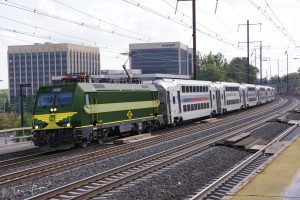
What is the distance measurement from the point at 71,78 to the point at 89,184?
33.1 ft

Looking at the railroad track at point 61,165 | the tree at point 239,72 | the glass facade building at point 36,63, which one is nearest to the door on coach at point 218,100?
the railroad track at point 61,165

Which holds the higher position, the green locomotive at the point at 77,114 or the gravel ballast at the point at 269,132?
the green locomotive at the point at 77,114

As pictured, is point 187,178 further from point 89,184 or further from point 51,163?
point 51,163

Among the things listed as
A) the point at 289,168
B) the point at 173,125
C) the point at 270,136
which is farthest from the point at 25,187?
the point at 173,125

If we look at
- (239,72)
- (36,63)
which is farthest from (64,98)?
(36,63)

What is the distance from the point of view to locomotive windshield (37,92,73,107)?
22522mm

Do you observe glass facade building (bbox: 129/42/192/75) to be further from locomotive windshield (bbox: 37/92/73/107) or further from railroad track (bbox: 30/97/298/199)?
railroad track (bbox: 30/97/298/199)

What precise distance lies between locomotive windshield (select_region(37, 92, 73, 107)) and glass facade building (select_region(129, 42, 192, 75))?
132544 mm

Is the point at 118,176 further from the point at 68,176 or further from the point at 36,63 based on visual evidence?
the point at 36,63

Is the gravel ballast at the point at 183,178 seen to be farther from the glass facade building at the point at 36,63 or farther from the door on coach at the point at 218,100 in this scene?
the glass facade building at the point at 36,63

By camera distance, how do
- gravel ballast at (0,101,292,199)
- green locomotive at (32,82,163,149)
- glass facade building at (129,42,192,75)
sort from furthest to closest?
glass facade building at (129,42,192,75) < green locomotive at (32,82,163,149) < gravel ballast at (0,101,292,199)

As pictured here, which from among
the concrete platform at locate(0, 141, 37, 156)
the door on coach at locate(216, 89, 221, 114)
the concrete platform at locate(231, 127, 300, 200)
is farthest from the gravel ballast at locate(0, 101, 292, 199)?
the door on coach at locate(216, 89, 221, 114)

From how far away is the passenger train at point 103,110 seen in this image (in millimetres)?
22344

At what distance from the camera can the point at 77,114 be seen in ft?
73.0
